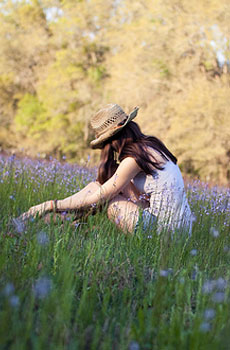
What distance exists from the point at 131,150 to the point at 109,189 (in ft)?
1.18

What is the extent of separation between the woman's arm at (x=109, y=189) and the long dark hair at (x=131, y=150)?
7cm

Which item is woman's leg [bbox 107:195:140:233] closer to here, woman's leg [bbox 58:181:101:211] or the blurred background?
woman's leg [bbox 58:181:101:211]

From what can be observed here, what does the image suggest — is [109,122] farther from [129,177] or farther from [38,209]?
[38,209]

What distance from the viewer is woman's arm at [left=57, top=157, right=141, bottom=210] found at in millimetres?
3270

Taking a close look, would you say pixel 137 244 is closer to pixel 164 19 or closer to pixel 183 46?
pixel 183 46

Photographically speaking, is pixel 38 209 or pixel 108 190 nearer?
pixel 38 209

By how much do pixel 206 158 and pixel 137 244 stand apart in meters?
14.3

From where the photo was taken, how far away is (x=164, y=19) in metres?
17.8

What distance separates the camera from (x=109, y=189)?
3279 mm

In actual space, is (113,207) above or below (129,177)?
below

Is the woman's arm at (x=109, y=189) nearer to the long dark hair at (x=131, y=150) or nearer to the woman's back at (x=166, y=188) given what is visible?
the long dark hair at (x=131, y=150)

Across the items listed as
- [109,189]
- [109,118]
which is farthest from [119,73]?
[109,189]

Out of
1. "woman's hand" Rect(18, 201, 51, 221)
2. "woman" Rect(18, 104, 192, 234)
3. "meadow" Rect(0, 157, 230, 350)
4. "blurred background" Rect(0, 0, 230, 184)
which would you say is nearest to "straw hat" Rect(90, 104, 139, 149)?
"woman" Rect(18, 104, 192, 234)

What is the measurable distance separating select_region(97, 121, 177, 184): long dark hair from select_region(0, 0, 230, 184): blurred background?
12914mm
